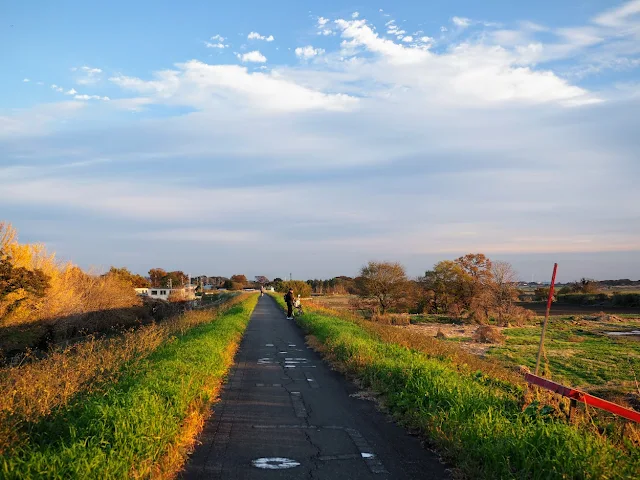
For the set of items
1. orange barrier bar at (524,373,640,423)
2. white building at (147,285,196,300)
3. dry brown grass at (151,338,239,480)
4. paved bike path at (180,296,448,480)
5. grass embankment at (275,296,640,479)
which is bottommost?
white building at (147,285,196,300)

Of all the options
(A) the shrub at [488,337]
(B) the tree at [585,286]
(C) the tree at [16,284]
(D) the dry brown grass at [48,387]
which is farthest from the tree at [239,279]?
(D) the dry brown grass at [48,387]

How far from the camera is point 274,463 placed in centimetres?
567

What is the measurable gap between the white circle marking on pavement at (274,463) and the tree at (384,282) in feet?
156

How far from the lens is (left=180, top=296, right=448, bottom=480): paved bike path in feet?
17.9

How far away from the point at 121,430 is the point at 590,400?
571 centimetres

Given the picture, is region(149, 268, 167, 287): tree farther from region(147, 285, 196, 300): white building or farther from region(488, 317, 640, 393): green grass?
region(488, 317, 640, 393): green grass

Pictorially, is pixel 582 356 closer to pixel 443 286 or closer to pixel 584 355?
Result: pixel 584 355

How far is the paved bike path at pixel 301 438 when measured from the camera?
545 cm

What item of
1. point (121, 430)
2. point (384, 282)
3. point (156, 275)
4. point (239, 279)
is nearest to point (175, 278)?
point (156, 275)

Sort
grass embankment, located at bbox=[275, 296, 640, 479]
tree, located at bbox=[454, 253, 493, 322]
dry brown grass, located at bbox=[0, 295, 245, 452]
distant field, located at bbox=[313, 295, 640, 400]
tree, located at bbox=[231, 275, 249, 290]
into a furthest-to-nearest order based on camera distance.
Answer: tree, located at bbox=[231, 275, 249, 290] → tree, located at bbox=[454, 253, 493, 322] → distant field, located at bbox=[313, 295, 640, 400] → dry brown grass, located at bbox=[0, 295, 245, 452] → grass embankment, located at bbox=[275, 296, 640, 479]

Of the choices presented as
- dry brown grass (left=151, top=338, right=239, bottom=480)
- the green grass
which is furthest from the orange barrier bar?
dry brown grass (left=151, top=338, right=239, bottom=480)

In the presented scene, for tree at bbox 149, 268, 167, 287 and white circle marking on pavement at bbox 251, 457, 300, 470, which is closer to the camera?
white circle marking on pavement at bbox 251, 457, 300, 470

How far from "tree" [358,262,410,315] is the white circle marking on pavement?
47536 millimetres

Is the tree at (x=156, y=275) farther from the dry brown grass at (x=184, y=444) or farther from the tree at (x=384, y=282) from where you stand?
the dry brown grass at (x=184, y=444)
